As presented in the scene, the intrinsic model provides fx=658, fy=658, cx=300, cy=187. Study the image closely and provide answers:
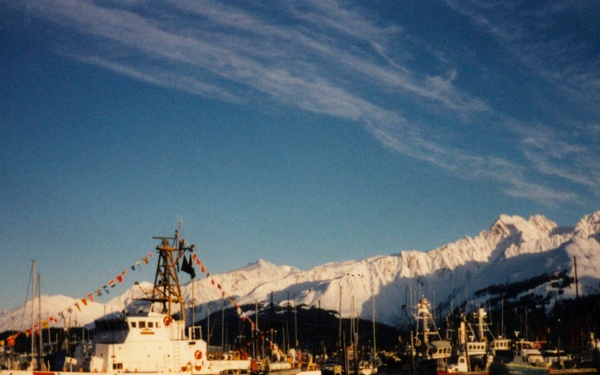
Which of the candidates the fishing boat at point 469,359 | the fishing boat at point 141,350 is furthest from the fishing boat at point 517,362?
the fishing boat at point 141,350

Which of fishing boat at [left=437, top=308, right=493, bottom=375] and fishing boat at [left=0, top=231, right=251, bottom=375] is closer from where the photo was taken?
fishing boat at [left=0, top=231, right=251, bottom=375]

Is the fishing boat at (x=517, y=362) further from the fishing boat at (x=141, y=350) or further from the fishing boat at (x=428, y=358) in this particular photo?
the fishing boat at (x=141, y=350)

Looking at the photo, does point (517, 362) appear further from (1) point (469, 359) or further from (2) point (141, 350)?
(2) point (141, 350)

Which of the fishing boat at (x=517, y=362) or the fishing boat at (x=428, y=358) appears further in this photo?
the fishing boat at (x=428, y=358)

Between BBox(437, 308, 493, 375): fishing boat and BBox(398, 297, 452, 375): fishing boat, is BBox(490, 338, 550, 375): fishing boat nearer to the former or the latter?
BBox(437, 308, 493, 375): fishing boat

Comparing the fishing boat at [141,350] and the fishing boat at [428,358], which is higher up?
the fishing boat at [141,350]

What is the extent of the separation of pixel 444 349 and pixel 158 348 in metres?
46.3

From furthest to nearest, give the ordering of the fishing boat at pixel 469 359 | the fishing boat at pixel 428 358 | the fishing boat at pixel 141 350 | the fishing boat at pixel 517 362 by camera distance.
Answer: the fishing boat at pixel 428 358, the fishing boat at pixel 469 359, the fishing boat at pixel 517 362, the fishing boat at pixel 141 350

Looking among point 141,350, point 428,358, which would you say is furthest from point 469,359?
point 141,350

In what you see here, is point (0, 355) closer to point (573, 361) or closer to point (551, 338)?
point (573, 361)

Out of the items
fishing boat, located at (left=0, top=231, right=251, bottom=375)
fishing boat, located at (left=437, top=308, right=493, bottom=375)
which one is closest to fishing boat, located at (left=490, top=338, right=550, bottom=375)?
fishing boat, located at (left=437, top=308, right=493, bottom=375)

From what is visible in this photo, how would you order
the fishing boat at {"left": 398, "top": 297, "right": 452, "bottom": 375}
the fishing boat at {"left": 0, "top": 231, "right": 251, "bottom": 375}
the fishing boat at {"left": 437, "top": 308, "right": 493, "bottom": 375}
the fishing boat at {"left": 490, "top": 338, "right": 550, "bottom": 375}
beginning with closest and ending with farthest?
the fishing boat at {"left": 0, "top": 231, "right": 251, "bottom": 375}
the fishing boat at {"left": 490, "top": 338, "right": 550, "bottom": 375}
the fishing boat at {"left": 437, "top": 308, "right": 493, "bottom": 375}
the fishing boat at {"left": 398, "top": 297, "right": 452, "bottom": 375}

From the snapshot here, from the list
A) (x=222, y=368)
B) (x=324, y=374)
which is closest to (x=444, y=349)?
(x=324, y=374)

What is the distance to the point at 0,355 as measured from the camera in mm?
65750
